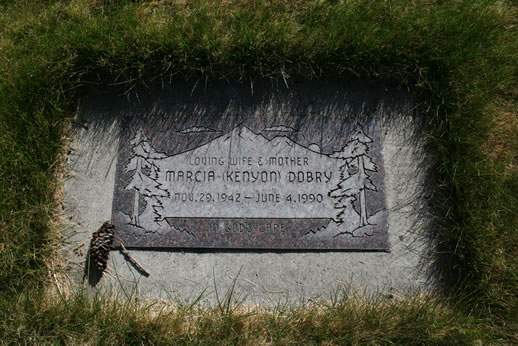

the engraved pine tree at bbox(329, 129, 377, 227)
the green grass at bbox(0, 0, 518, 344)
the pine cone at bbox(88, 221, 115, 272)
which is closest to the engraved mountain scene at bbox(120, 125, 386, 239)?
the engraved pine tree at bbox(329, 129, 377, 227)

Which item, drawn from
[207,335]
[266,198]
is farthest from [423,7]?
[207,335]

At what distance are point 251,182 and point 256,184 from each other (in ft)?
0.11

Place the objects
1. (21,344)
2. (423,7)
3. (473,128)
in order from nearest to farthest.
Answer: (21,344) < (473,128) < (423,7)

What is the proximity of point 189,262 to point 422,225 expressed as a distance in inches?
55.5

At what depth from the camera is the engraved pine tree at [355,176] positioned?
2.50m

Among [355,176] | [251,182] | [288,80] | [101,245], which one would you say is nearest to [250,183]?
[251,182]

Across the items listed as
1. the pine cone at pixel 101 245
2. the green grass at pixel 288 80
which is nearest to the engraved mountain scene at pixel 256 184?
the pine cone at pixel 101 245

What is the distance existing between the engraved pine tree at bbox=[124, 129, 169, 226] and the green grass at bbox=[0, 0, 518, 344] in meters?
0.40

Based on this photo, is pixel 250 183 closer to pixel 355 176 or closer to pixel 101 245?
pixel 355 176

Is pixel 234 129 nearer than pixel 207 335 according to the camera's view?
No

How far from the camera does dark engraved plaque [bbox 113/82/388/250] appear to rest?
247 cm

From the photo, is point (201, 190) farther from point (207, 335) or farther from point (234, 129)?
point (207, 335)

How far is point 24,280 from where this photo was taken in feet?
7.86

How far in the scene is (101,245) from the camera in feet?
8.01
